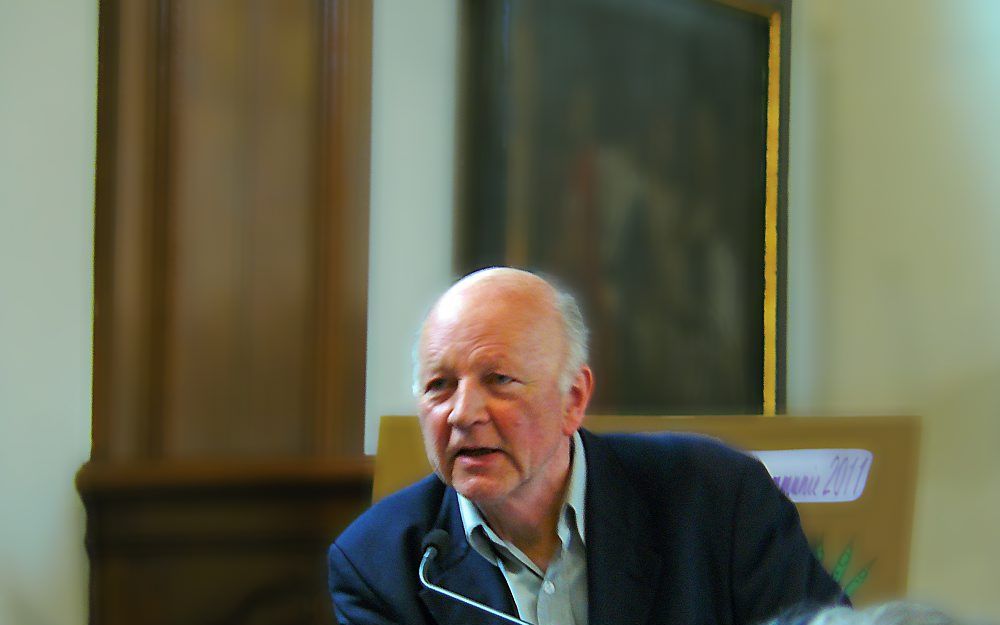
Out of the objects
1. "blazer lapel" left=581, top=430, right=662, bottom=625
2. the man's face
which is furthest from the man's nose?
"blazer lapel" left=581, top=430, right=662, bottom=625

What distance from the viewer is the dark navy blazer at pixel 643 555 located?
146 centimetres

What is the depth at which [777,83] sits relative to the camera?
2.84 metres

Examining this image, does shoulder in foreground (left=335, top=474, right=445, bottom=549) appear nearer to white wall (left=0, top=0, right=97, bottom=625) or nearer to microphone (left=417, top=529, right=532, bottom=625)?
microphone (left=417, top=529, right=532, bottom=625)

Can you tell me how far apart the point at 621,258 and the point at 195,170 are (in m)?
1.05

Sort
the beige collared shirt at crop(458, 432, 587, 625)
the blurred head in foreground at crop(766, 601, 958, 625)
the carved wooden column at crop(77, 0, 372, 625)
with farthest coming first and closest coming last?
1. the carved wooden column at crop(77, 0, 372, 625)
2. the beige collared shirt at crop(458, 432, 587, 625)
3. the blurred head in foreground at crop(766, 601, 958, 625)

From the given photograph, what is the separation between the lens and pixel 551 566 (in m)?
1.52

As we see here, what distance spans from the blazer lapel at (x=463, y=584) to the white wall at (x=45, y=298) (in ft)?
2.49

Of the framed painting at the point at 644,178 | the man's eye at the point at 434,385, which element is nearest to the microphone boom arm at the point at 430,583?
the man's eye at the point at 434,385

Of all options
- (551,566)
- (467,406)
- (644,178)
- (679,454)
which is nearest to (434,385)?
(467,406)

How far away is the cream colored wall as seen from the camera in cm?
287

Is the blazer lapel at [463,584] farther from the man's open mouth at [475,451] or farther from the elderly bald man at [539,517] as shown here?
the man's open mouth at [475,451]

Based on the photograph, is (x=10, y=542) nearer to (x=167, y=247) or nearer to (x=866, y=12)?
(x=167, y=247)

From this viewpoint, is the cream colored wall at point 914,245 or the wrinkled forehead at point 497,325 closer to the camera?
the wrinkled forehead at point 497,325

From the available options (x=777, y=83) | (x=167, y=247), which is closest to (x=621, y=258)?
(x=777, y=83)
